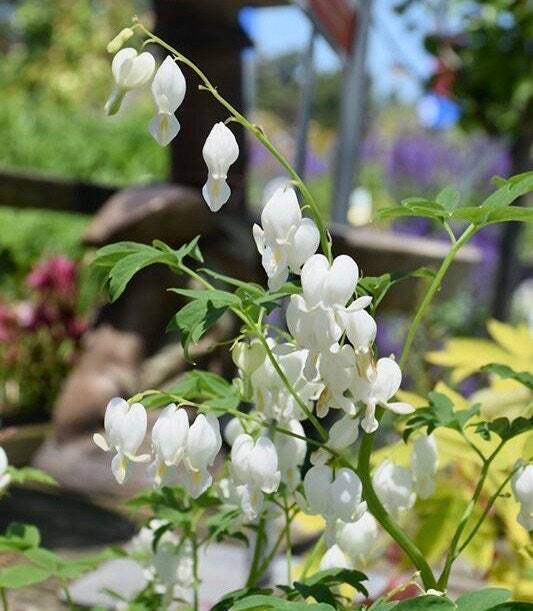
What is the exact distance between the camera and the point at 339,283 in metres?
0.87

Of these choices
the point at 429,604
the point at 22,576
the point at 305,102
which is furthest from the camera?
the point at 305,102

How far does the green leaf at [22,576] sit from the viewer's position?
3.49 ft

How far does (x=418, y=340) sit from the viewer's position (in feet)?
11.1

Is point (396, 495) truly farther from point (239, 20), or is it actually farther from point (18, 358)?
point (18, 358)

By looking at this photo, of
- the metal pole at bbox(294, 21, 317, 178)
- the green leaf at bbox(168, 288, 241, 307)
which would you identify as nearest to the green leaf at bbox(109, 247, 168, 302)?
the green leaf at bbox(168, 288, 241, 307)

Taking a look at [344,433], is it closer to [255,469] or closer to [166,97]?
[255,469]

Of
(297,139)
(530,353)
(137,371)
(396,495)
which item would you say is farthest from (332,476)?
(137,371)

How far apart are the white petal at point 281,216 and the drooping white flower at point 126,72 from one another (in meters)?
0.15

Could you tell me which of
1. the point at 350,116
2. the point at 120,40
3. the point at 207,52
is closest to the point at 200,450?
the point at 120,40

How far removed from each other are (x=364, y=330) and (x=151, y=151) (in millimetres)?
7545

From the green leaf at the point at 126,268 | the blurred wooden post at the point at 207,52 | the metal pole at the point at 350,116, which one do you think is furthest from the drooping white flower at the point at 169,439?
the blurred wooden post at the point at 207,52

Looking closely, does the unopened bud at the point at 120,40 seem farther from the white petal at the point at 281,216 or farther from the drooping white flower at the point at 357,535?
the drooping white flower at the point at 357,535

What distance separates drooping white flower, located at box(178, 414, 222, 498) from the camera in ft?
3.05

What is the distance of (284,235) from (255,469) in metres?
0.20
